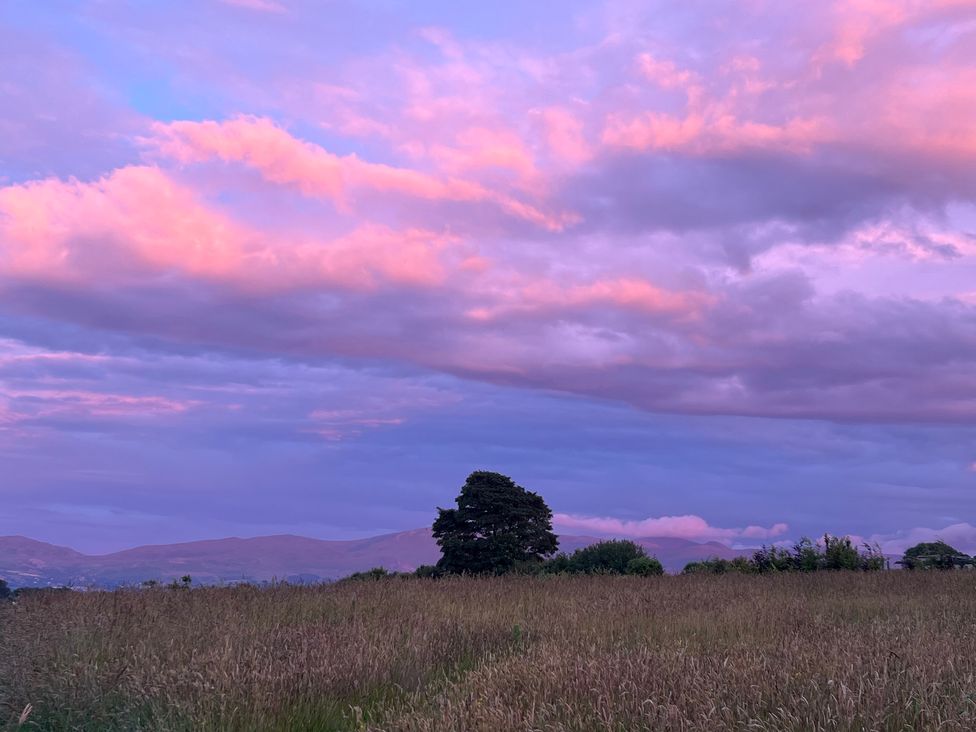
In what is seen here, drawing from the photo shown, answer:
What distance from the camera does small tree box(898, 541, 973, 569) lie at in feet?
68.8

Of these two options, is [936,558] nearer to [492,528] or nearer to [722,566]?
[722,566]

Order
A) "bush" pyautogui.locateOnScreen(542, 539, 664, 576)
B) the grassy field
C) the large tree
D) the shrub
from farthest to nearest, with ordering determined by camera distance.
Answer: the large tree → "bush" pyautogui.locateOnScreen(542, 539, 664, 576) → the shrub → the grassy field

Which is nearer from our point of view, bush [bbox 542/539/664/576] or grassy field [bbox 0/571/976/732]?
grassy field [bbox 0/571/976/732]

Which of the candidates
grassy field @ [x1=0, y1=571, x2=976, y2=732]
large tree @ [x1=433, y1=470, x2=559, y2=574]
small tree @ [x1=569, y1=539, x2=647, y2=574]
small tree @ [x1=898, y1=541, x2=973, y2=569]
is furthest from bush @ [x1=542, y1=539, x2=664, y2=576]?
grassy field @ [x1=0, y1=571, x2=976, y2=732]

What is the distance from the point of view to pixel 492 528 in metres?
28.0

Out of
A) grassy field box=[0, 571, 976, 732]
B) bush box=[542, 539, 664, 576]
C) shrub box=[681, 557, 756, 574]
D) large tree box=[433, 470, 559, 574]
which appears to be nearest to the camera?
grassy field box=[0, 571, 976, 732]

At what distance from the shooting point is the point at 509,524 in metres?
28.0

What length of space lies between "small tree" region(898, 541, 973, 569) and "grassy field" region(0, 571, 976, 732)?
8790mm

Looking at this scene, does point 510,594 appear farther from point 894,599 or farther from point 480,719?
point 480,719

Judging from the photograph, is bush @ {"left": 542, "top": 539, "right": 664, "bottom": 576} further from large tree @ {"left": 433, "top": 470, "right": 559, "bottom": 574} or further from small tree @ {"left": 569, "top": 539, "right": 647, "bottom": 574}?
large tree @ {"left": 433, "top": 470, "right": 559, "bottom": 574}

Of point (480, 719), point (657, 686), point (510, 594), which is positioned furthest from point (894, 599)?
point (480, 719)

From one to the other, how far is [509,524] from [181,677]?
822 inches

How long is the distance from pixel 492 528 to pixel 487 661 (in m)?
19.4

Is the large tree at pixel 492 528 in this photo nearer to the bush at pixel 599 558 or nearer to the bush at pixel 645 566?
the bush at pixel 599 558
